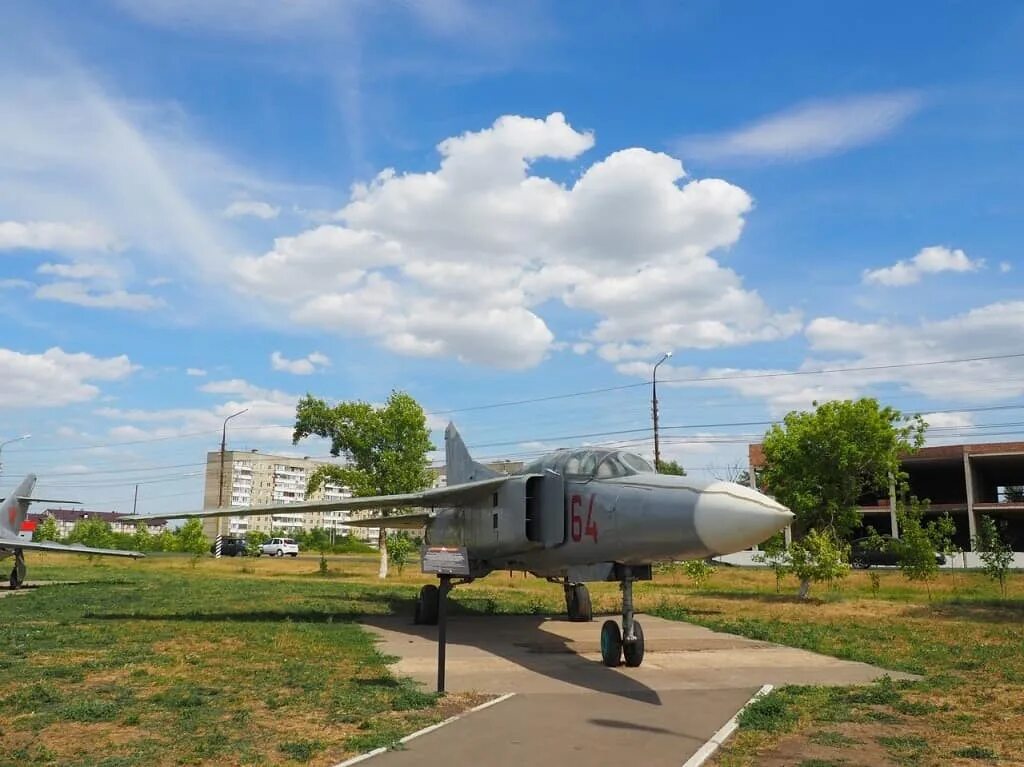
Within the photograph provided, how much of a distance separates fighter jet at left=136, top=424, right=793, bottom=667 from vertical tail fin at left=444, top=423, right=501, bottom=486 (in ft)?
3.33

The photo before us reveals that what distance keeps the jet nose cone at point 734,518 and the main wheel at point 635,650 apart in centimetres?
241

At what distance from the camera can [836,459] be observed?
2569 centimetres

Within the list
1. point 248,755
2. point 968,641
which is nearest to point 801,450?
point 968,641

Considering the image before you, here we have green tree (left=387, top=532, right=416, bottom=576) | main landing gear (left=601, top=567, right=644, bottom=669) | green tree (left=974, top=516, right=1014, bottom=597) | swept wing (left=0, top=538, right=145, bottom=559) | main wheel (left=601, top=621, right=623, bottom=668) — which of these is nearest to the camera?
main landing gear (left=601, top=567, right=644, bottom=669)

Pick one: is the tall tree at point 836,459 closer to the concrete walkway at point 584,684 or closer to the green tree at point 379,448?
the concrete walkway at point 584,684

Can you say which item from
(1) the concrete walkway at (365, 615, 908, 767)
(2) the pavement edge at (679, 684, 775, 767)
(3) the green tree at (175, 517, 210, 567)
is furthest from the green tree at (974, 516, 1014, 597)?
(3) the green tree at (175, 517, 210, 567)

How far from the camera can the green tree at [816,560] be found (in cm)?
2266

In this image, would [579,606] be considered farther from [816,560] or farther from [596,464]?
[816,560]

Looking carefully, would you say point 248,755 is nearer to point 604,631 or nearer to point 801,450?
point 604,631

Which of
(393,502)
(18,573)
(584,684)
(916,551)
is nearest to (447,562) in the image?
(584,684)

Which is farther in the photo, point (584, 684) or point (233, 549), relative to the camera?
point (233, 549)

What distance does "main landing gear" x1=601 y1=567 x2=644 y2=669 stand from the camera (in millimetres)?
10617

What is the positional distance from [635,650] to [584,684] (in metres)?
1.28

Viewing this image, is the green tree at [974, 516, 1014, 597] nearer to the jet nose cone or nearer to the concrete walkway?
the concrete walkway
